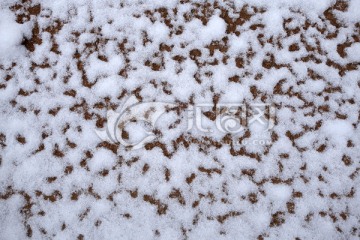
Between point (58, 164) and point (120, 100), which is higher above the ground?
point (120, 100)

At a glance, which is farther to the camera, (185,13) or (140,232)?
(185,13)

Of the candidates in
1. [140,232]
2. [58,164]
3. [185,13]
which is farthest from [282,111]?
[58,164]

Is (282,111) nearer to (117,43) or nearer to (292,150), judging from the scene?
(292,150)

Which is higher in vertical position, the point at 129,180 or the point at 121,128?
the point at 121,128

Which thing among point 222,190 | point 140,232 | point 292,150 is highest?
point 292,150

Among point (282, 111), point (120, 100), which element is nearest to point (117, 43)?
point (120, 100)

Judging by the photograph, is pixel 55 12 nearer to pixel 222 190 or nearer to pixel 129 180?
pixel 129 180
